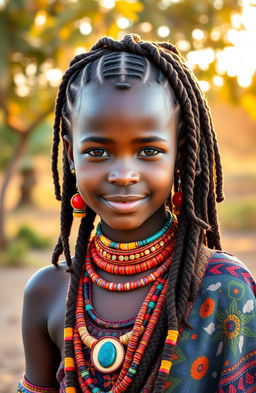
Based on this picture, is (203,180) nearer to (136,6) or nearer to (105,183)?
(105,183)

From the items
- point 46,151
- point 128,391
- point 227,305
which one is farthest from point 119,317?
point 46,151

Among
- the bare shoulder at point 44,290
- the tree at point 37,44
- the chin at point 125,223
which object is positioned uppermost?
the tree at point 37,44

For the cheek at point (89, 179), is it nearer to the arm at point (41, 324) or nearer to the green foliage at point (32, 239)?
the arm at point (41, 324)

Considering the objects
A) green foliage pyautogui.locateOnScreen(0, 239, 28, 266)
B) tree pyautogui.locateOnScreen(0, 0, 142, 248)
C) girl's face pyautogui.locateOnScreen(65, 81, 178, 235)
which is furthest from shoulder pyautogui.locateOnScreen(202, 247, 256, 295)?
green foliage pyautogui.locateOnScreen(0, 239, 28, 266)

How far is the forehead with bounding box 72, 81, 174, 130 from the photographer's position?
1.63 meters

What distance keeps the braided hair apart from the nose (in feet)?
0.67

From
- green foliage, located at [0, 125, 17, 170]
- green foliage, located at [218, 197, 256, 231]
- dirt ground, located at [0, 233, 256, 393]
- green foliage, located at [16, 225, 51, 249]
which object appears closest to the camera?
dirt ground, located at [0, 233, 256, 393]

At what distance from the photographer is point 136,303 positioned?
176cm

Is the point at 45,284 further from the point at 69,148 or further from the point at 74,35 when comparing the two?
the point at 74,35

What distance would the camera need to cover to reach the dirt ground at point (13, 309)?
5.64 m

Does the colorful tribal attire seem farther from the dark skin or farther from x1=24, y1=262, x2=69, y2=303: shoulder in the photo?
x1=24, y1=262, x2=69, y2=303: shoulder

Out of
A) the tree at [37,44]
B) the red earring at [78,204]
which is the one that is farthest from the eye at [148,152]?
the tree at [37,44]

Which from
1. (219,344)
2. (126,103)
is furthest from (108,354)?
(126,103)

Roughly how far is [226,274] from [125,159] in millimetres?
457
